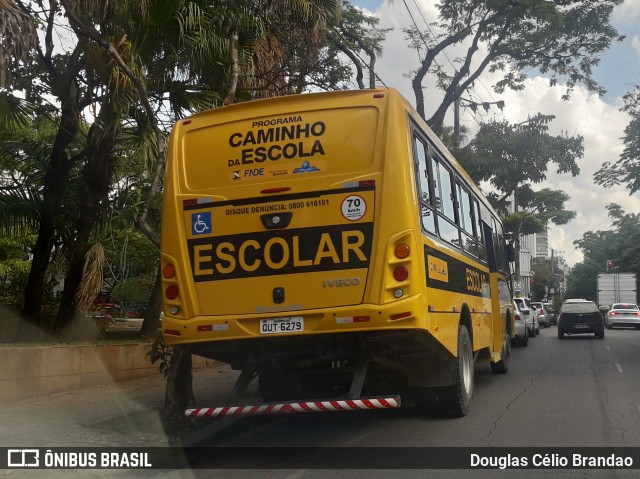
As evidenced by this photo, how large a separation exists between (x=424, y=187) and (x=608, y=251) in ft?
269

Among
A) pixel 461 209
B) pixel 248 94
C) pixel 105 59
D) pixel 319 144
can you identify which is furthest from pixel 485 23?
pixel 319 144

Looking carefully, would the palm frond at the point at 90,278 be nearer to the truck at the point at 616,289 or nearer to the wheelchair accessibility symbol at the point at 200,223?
the wheelchair accessibility symbol at the point at 200,223

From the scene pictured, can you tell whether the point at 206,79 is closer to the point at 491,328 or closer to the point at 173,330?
the point at 173,330

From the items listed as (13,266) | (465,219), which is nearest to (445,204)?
(465,219)

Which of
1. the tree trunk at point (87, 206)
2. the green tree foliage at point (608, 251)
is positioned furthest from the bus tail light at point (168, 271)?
the green tree foliage at point (608, 251)

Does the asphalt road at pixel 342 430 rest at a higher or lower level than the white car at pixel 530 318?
lower

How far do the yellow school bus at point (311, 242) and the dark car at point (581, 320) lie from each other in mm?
19814

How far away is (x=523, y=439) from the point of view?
7.45 meters

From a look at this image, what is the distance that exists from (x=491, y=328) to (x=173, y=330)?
6.72m

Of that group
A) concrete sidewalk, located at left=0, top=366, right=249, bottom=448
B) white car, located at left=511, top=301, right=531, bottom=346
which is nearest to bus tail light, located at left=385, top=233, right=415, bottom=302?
concrete sidewalk, located at left=0, top=366, right=249, bottom=448

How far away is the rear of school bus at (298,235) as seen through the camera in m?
6.69

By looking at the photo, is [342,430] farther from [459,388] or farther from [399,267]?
[399,267]

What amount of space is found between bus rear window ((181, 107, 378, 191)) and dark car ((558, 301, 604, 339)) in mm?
21532

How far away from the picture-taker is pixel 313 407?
22.3ft
